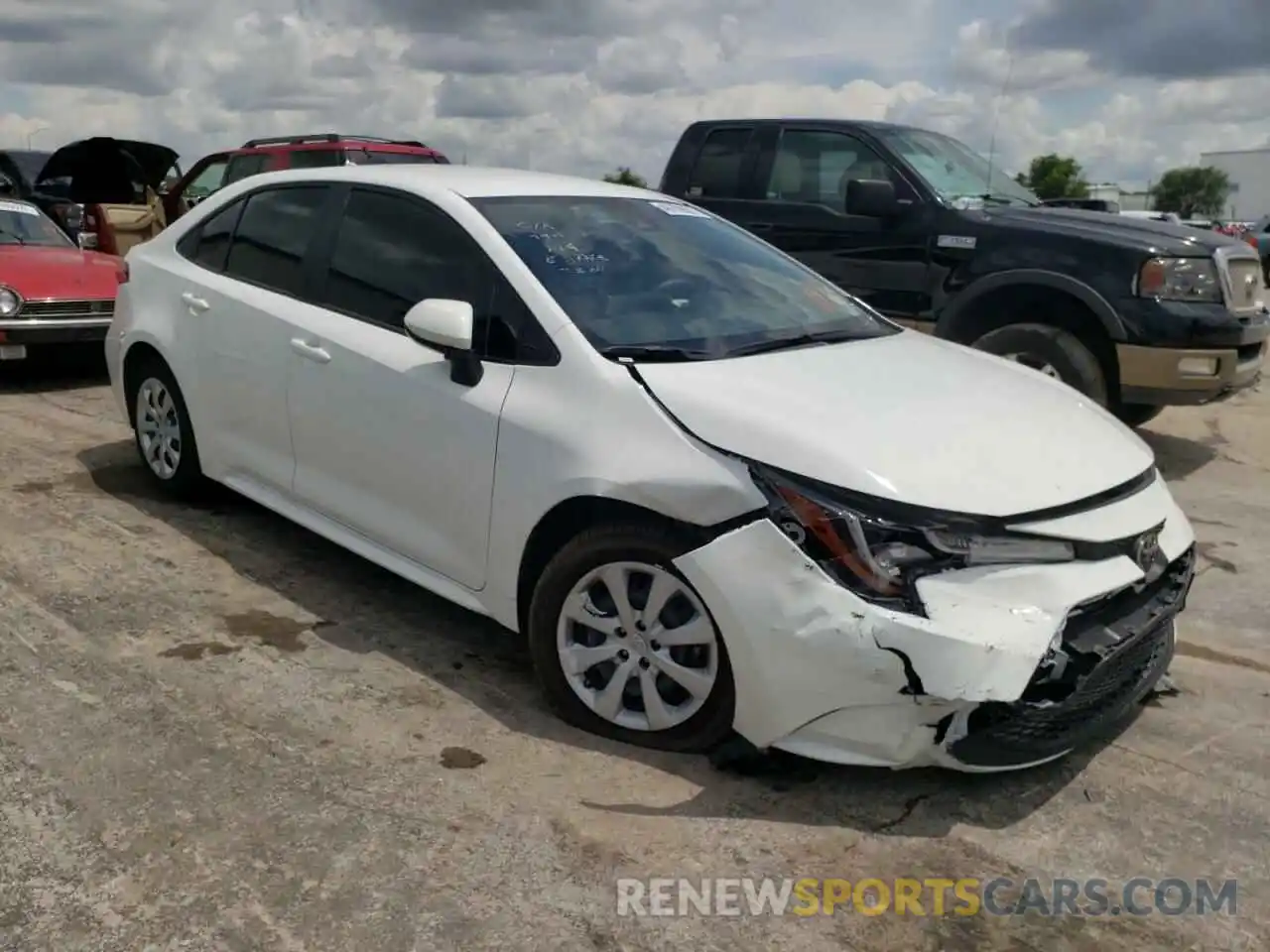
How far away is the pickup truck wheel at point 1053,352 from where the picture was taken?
672cm

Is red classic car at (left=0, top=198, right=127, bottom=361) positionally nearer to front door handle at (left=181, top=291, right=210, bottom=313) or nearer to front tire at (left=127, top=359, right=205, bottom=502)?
front tire at (left=127, top=359, right=205, bottom=502)

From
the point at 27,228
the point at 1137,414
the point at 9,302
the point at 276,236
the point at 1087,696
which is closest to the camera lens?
the point at 1087,696

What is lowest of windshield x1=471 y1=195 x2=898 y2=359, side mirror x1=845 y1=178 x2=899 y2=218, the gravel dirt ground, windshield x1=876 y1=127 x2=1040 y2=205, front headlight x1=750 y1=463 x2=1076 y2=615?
the gravel dirt ground

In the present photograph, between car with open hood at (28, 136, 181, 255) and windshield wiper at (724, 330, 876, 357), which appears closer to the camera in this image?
windshield wiper at (724, 330, 876, 357)

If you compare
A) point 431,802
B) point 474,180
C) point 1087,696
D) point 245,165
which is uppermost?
point 474,180

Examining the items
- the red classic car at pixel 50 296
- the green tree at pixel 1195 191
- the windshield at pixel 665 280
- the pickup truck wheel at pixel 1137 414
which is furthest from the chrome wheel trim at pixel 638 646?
the green tree at pixel 1195 191

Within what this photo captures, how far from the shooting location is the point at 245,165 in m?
12.1

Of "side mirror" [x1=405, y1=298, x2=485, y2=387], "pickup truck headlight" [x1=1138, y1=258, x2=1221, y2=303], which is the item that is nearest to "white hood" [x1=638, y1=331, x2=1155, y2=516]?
"side mirror" [x1=405, y1=298, x2=485, y2=387]

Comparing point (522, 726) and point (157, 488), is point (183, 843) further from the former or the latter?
point (157, 488)

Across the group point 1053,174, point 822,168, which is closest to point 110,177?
point 822,168

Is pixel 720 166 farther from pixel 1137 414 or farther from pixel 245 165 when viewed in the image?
pixel 245 165

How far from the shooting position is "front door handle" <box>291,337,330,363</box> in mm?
4312

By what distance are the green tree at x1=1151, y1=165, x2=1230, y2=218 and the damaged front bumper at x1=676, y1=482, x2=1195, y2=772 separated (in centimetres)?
7819

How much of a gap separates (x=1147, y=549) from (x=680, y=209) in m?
2.25
